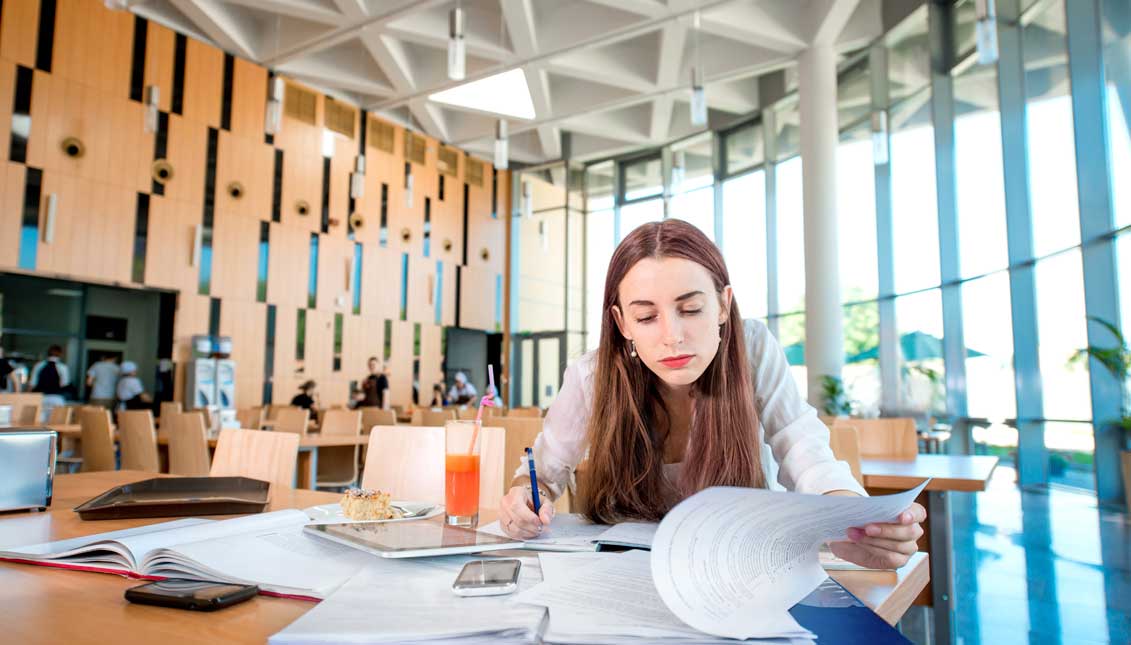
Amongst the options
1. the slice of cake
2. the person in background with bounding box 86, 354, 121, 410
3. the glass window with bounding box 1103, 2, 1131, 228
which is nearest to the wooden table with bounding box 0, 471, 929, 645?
the slice of cake

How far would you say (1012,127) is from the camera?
6625 millimetres

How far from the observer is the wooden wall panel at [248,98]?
31.1 feet

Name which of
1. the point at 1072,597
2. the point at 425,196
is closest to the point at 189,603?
the point at 1072,597

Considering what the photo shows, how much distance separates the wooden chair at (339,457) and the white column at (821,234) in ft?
17.0

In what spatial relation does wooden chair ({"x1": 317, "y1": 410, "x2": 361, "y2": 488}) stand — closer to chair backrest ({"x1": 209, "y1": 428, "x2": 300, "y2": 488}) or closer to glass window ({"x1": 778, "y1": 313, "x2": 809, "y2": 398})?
chair backrest ({"x1": 209, "y1": 428, "x2": 300, "y2": 488})

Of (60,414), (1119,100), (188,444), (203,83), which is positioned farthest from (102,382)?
(1119,100)

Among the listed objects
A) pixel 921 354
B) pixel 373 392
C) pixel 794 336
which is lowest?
pixel 373 392

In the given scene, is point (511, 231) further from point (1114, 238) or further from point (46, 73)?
point (1114, 238)

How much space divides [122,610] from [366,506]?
0.47 m

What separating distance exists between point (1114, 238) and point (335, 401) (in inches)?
371

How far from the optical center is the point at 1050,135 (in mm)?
6227

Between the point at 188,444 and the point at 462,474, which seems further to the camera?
the point at 188,444

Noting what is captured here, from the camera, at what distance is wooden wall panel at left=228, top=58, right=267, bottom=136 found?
9.48 metres

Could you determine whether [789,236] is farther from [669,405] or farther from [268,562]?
[268,562]
